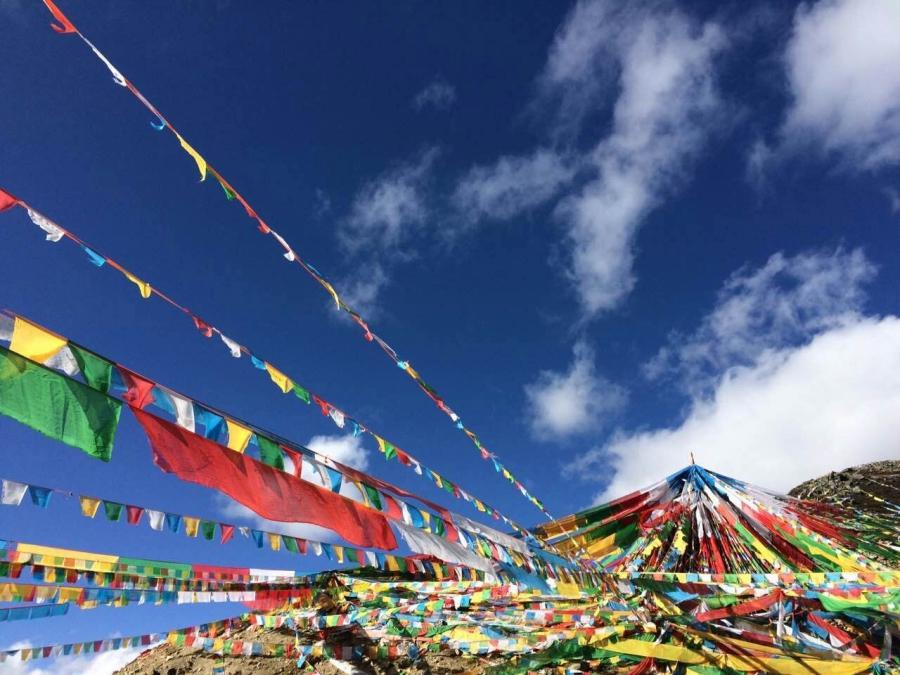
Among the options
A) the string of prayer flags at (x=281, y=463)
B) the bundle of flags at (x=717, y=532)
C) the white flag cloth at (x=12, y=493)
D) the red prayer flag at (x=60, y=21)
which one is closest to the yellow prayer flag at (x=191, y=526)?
the white flag cloth at (x=12, y=493)

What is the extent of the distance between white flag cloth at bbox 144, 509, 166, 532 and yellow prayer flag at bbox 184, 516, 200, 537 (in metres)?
0.19

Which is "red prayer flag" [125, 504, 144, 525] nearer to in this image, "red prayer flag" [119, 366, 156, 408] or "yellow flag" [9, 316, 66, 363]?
"red prayer flag" [119, 366, 156, 408]

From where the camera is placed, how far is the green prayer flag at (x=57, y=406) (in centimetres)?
247

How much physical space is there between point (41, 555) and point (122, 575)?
1103mm

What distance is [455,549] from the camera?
4.68 m

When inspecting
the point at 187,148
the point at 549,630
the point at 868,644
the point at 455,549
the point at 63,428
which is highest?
the point at 187,148

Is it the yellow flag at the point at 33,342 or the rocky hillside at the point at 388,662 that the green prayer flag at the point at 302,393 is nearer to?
the yellow flag at the point at 33,342

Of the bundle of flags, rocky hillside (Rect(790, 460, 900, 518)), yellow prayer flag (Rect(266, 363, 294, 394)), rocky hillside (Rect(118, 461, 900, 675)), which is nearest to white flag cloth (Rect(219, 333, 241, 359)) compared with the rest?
yellow prayer flag (Rect(266, 363, 294, 394))

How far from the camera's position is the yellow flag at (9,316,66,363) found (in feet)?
8.50

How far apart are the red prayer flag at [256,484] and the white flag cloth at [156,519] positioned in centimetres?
221

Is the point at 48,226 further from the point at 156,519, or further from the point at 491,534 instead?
the point at 491,534

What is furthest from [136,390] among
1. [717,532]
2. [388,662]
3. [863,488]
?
[863,488]

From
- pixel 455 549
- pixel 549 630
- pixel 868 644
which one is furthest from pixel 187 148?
pixel 868 644

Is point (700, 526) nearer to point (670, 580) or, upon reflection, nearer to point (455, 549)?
point (670, 580)
